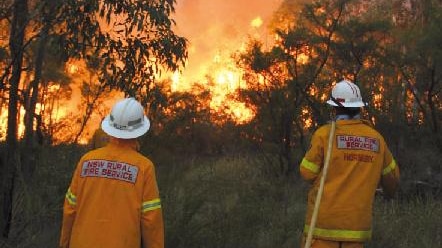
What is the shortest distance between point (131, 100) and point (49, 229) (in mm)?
2957

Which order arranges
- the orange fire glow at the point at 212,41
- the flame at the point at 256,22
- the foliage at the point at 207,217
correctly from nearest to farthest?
the foliage at the point at 207,217, the orange fire glow at the point at 212,41, the flame at the point at 256,22

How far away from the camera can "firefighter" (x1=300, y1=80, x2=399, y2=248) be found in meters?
3.73

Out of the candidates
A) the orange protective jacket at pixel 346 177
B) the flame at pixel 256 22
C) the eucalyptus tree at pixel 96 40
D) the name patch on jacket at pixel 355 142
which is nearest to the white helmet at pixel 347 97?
the orange protective jacket at pixel 346 177

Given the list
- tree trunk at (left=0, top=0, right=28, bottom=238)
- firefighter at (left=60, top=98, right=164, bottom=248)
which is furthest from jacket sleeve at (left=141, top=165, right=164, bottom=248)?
tree trunk at (left=0, top=0, right=28, bottom=238)

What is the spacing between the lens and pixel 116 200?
3057 millimetres

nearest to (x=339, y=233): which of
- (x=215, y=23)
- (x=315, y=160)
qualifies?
(x=315, y=160)

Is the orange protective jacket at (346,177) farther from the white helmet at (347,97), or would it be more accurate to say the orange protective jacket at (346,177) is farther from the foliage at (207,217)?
the foliage at (207,217)

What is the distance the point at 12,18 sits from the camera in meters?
5.55

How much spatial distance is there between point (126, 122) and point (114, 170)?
31cm

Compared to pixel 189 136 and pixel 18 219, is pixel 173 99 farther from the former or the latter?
pixel 18 219

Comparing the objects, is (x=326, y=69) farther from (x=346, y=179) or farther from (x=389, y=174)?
(x=346, y=179)

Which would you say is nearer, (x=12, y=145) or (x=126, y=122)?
(x=126, y=122)

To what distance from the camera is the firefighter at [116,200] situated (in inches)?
Result: 120

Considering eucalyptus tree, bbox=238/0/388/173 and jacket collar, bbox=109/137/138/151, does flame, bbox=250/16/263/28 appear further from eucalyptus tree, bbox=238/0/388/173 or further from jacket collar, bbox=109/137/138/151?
jacket collar, bbox=109/137/138/151
